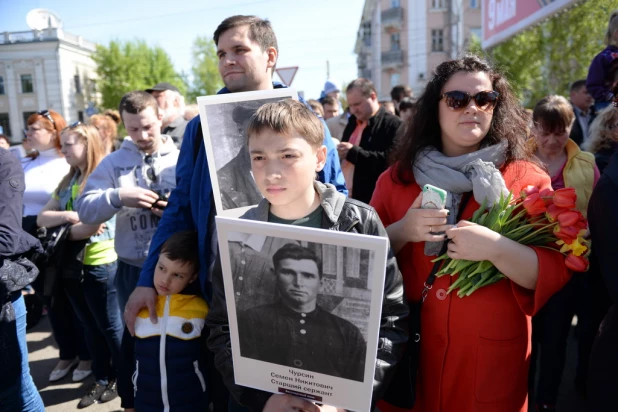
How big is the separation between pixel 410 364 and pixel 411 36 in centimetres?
4014

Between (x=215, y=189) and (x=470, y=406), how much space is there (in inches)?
50.2

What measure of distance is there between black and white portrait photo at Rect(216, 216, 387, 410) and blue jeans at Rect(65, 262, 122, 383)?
259cm

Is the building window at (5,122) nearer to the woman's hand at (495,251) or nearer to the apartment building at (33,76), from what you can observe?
the apartment building at (33,76)

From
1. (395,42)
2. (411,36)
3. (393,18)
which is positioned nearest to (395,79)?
(395,42)

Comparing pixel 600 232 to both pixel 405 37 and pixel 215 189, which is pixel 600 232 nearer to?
pixel 215 189

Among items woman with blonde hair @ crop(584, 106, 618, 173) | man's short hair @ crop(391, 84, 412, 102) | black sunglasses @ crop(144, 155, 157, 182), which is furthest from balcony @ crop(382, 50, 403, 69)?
black sunglasses @ crop(144, 155, 157, 182)

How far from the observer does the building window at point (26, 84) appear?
4456 cm

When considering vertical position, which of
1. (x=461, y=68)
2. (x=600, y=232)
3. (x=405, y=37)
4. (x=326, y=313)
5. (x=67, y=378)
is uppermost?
(x=405, y=37)

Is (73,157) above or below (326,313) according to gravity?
above

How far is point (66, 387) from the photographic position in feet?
13.1

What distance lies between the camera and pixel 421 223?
65.1 inches

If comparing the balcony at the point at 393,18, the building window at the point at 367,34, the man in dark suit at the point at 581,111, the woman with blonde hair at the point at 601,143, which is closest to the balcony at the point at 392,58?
the balcony at the point at 393,18

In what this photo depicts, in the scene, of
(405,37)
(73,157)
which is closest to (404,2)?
(405,37)

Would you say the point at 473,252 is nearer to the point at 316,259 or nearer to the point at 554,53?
→ the point at 316,259
